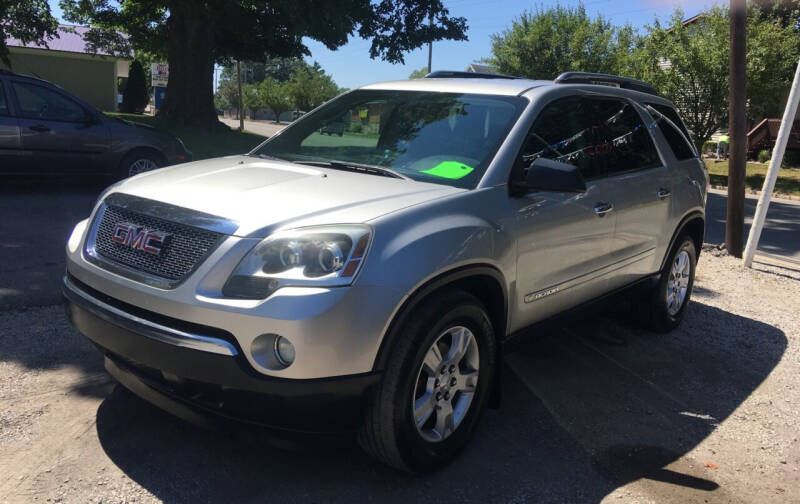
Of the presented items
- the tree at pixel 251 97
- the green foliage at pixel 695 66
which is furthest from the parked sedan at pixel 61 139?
the tree at pixel 251 97

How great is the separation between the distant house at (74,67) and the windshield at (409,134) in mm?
32485

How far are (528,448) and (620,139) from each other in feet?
7.44

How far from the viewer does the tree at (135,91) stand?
34438 millimetres

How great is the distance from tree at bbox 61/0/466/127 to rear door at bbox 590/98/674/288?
43.2ft

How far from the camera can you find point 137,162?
1006 cm

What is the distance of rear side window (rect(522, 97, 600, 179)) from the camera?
3.93 m

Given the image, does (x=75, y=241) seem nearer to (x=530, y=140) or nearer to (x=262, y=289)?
(x=262, y=289)

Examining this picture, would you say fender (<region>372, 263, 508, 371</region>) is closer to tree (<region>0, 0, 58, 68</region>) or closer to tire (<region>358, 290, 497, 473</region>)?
tire (<region>358, 290, 497, 473</region>)

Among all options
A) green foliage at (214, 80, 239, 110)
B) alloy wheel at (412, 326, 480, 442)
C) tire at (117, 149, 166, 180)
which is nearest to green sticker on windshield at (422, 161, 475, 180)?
alloy wheel at (412, 326, 480, 442)

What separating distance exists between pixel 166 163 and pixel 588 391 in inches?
311

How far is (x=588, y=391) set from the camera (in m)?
4.40

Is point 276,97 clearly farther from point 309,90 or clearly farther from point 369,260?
point 369,260

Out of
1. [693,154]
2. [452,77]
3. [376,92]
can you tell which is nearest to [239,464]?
[376,92]

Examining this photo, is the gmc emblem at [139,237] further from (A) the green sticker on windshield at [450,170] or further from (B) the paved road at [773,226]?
(B) the paved road at [773,226]
